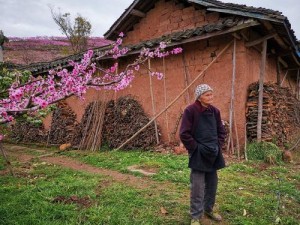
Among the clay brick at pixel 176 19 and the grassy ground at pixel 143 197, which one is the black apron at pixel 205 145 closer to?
the grassy ground at pixel 143 197

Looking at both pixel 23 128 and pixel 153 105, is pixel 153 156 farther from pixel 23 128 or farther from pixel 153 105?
pixel 23 128

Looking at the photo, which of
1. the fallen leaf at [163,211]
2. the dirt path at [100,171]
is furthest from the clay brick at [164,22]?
the fallen leaf at [163,211]

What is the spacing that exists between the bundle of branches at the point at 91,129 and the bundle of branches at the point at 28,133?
251 centimetres

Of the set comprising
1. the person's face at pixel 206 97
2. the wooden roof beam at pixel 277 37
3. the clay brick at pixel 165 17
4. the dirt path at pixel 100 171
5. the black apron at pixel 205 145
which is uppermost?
the clay brick at pixel 165 17

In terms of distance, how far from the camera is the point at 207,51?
25.2 ft

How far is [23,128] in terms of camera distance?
12.3 m

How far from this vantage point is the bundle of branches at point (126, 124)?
27.5ft

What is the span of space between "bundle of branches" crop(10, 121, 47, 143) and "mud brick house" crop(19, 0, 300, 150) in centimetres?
256

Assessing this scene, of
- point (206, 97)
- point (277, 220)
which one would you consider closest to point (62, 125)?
point (206, 97)

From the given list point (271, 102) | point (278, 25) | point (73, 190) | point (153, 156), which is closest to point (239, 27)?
point (278, 25)

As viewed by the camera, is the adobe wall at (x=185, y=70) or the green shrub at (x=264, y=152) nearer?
the green shrub at (x=264, y=152)

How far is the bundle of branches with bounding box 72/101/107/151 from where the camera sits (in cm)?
902

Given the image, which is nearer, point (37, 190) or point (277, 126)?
point (37, 190)

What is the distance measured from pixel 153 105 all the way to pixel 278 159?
3.78 meters
